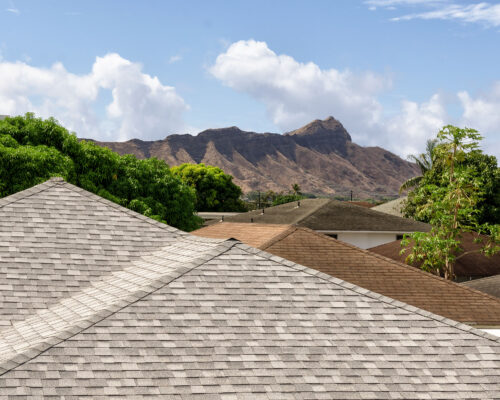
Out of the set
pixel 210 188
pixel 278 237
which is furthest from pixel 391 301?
pixel 210 188

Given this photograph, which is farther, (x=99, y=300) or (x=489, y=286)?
(x=489, y=286)

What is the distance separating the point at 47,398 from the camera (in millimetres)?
7414

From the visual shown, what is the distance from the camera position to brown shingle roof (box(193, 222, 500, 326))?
18328 mm

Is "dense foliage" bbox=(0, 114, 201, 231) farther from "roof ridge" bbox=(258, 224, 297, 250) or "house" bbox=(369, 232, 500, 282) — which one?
"house" bbox=(369, 232, 500, 282)

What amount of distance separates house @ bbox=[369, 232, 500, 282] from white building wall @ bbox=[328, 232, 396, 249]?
7840mm

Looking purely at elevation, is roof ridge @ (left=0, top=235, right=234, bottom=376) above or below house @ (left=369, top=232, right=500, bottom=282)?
above

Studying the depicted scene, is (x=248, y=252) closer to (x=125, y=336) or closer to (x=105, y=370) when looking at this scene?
(x=125, y=336)

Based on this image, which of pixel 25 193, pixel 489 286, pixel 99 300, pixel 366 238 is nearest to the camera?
pixel 99 300

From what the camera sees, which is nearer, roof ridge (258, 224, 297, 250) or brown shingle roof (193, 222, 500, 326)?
brown shingle roof (193, 222, 500, 326)

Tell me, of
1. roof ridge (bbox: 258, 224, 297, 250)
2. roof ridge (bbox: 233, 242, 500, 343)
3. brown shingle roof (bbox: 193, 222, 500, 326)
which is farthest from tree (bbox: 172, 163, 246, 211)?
roof ridge (bbox: 233, 242, 500, 343)

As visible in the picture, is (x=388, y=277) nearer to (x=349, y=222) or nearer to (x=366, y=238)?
(x=349, y=222)

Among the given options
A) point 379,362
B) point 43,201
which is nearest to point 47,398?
point 379,362

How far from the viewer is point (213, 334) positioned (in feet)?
29.8

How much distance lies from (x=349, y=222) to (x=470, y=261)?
34.2ft
